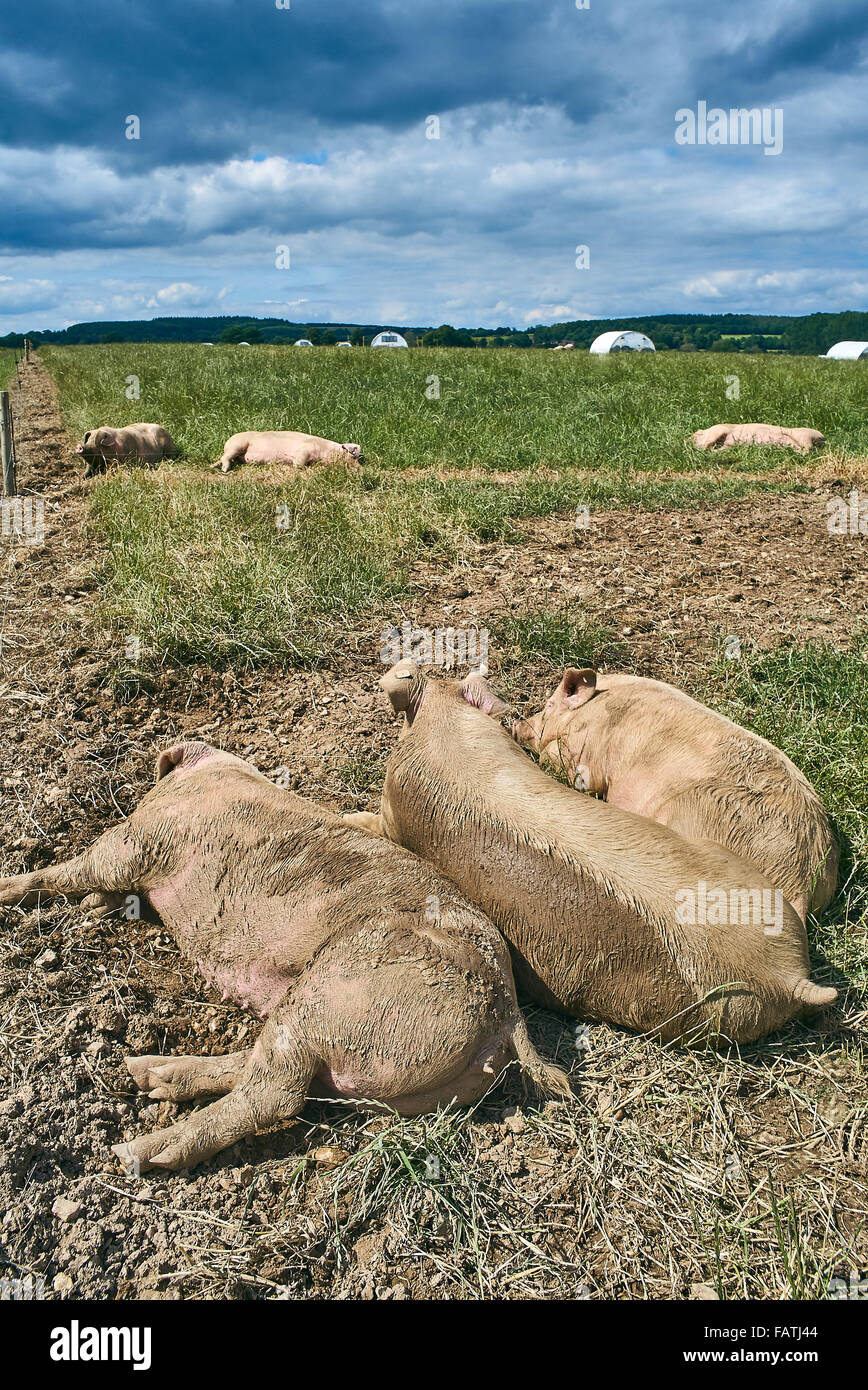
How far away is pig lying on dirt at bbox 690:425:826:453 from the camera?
11.2 metres

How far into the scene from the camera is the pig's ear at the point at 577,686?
394cm

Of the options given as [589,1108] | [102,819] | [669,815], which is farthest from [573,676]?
[102,819]

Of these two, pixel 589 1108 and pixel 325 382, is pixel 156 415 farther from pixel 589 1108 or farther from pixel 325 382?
pixel 589 1108

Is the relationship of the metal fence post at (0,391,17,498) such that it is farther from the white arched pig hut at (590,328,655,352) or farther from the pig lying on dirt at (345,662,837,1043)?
the white arched pig hut at (590,328,655,352)

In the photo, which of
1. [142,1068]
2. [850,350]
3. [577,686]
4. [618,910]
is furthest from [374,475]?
[850,350]

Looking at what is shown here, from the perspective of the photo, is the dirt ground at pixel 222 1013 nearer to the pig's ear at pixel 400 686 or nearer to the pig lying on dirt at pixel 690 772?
the pig's ear at pixel 400 686

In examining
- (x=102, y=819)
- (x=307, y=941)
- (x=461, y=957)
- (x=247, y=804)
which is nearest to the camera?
(x=461, y=957)

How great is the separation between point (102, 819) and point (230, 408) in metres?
10.7

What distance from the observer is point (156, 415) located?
12906 millimetres

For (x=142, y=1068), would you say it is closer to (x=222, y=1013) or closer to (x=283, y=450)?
(x=222, y=1013)

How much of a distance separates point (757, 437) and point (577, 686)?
29.2 feet

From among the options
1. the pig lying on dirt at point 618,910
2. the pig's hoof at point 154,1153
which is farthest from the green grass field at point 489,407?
the pig's hoof at point 154,1153

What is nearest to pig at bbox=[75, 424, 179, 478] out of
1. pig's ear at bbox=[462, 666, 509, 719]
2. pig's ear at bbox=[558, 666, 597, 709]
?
pig's ear at bbox=[462, 666, 509, 719]

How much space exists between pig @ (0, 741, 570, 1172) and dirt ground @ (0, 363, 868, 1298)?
0.12m
